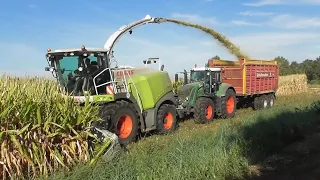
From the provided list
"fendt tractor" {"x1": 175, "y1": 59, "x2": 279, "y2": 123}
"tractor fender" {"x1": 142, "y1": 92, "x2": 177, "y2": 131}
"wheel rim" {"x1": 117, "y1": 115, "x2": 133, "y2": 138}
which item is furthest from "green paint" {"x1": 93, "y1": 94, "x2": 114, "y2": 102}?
"fendt tractor" {"x1": 175, "y1": 59, "x2": 279, "y2": 123}

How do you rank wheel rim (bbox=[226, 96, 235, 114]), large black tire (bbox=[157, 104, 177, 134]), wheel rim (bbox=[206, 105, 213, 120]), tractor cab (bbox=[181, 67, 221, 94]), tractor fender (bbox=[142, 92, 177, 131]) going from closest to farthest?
1. tractor fender (bbox=[142, 92, 177, 131])
2. large black tire (bbox=[157, 104, 177, 134])
3. wheel rim (bbox=[206, 105, 213, 120])
4. tractor cab (bbox=[181, 67, 221, 94])
5. wheel rim (bbox=[226, 96, 235, 114])

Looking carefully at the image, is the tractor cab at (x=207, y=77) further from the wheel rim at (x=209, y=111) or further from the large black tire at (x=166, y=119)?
the large black tire at (x=166, y=119)

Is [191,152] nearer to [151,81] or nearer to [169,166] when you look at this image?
[169,166]

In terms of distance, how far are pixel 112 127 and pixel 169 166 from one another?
3.27 metres

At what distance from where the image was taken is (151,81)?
1066 cm

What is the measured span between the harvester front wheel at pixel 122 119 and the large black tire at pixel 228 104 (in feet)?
19.5

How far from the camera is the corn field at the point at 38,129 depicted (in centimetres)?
521

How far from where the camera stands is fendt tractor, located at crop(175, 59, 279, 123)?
13641 millimetres

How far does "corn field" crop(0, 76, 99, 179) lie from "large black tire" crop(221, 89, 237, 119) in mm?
9174

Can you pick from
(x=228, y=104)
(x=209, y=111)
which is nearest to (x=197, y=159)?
(x=209, y=111)

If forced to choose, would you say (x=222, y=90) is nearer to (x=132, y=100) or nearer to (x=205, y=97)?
(x=205, y=97)

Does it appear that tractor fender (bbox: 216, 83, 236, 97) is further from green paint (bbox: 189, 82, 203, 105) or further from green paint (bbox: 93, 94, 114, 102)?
green paint (bbox: 93, 94, 114, 102)

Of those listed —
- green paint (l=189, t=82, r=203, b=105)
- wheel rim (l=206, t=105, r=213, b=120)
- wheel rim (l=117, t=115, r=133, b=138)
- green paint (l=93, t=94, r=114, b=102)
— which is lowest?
wheel rim (l=206, t=105, r=213, b=120)

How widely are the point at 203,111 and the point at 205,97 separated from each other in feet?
2.95
